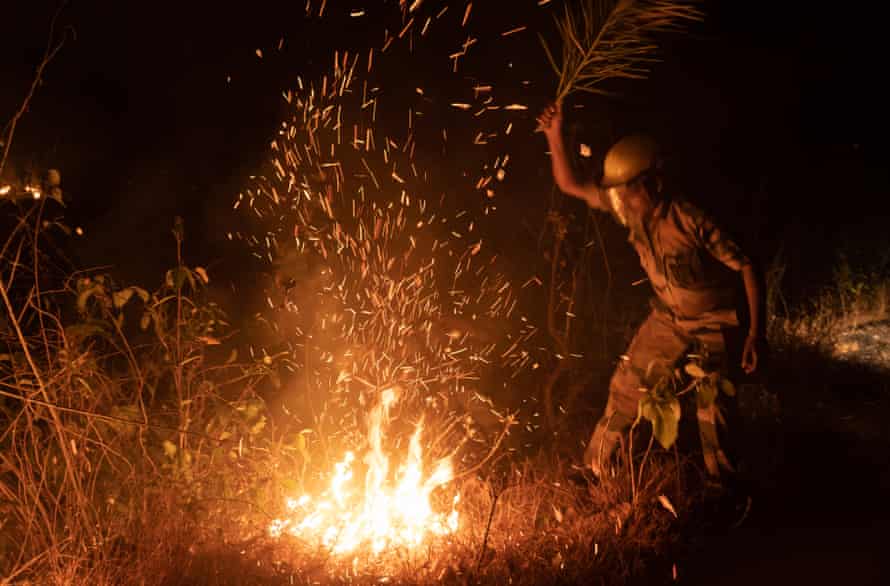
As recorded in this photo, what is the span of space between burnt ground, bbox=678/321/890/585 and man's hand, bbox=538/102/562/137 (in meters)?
2.51

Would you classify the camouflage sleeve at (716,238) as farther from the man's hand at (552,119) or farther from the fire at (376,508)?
the fire at (376,508)

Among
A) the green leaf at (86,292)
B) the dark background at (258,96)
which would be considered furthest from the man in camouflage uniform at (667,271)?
the green leaf at (86,292)

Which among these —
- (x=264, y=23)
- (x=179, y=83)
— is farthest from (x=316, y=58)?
(x=179, y=83)

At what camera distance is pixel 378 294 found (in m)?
5.58

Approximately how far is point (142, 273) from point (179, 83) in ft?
5.97

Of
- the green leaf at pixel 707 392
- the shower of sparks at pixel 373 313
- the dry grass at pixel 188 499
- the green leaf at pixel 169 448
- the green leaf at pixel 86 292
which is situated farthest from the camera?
the shower of sparks at pixel 373 313

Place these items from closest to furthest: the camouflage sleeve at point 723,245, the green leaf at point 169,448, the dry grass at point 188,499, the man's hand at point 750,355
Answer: the dry grass at point 188,499
the green leaf at point 169,448
the camouflage sleeve at point 723,245
the man's hand at point 750,355

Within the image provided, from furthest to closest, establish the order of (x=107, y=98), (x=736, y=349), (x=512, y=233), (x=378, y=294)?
(x=512, y=233)
(x=107, y=98)
(x=378, y=294)
(x=736, y=349)

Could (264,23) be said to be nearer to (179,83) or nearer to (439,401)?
(179,83)

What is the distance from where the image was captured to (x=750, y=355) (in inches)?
193

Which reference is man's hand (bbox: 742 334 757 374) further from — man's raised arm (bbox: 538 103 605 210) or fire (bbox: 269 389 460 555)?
fire (bbox: 269 389 460 555)

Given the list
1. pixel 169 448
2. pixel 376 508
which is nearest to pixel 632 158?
pixel 376 508

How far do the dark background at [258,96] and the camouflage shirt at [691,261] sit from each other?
265mm

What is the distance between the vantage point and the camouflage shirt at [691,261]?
4.78 m
